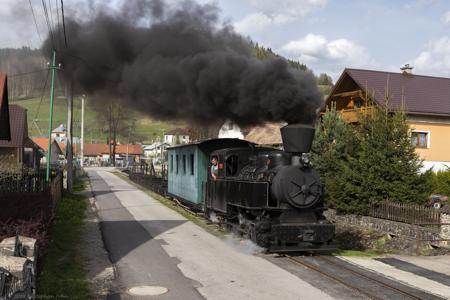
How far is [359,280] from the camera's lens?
8203 millimetres

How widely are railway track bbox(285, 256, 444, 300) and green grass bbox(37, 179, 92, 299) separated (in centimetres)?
407

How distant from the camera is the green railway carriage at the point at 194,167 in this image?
15.7 meters

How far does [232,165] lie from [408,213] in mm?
5292

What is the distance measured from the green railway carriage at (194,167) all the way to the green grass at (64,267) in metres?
3.90

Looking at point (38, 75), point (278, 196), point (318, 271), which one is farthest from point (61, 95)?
point (318, 271)

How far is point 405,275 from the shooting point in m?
9.09

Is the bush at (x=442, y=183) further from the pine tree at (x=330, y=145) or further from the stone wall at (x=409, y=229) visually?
the stone wall at (x=409, y=229)

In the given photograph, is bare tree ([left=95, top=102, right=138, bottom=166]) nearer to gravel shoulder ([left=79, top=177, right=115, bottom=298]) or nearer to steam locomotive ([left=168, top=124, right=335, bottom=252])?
gravel shoulder ([left=79, top=177, right=115, bottom=298])

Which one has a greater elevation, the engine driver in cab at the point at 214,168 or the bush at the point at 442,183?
the engine driver in cab at the point at 214,168

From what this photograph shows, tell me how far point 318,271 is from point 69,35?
1170 centimetres

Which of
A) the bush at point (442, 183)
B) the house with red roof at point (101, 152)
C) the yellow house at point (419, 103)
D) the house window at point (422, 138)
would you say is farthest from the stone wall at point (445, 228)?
the house with red roof at point (101, 152)

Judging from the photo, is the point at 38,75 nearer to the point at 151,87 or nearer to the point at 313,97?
the point at 151,87

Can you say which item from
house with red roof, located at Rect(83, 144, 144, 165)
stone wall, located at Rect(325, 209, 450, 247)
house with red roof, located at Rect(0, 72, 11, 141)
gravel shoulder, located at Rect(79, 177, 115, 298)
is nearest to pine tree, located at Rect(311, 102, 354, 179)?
stone wall, located at Rect(325, 209, 450, 247)

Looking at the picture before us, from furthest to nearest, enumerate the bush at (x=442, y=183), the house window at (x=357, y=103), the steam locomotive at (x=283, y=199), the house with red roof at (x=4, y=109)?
the house window at (x=357, y=103)
the bush at (x=442, y=183)
the house with red roof at (x=4, y=109)
the steam locomotive at (x=283, y=199)
